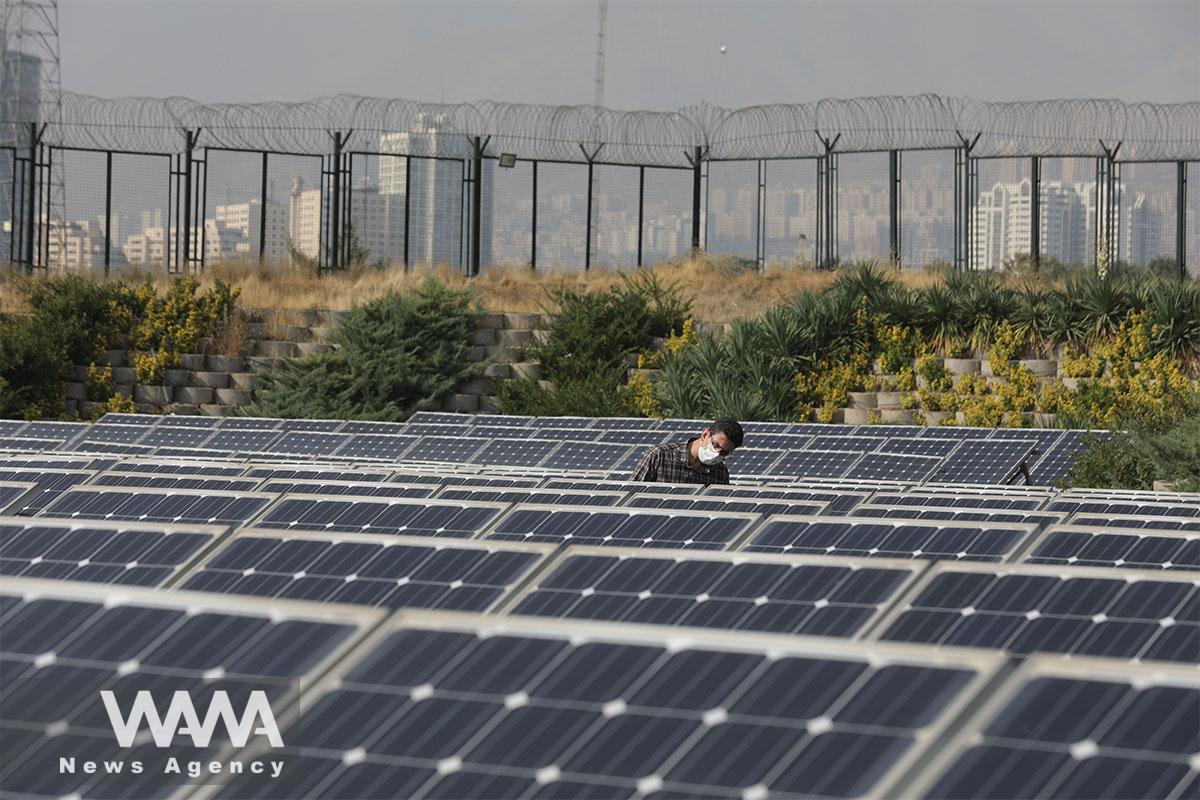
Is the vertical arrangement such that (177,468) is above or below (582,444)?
below

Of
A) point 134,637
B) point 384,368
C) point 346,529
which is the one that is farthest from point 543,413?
point 134,637

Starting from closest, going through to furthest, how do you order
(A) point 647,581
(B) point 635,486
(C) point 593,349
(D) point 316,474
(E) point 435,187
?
(A) point 647,581
(B) point 635,486
(D) point 316,474
(C) point 593,349
(E) point 435,187

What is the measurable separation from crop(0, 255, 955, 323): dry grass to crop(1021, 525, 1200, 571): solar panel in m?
24.8

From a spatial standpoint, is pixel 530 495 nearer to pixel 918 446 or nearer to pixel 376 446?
pixel 918 446

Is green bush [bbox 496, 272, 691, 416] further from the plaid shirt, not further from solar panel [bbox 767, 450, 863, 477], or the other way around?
the plaid shirt

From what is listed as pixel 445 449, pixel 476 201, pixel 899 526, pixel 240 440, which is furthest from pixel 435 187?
pixel 899 526

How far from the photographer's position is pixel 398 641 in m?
4.66

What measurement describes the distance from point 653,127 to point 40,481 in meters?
27.4

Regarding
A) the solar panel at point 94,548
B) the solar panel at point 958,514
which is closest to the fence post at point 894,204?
the solar panel at point 958,514

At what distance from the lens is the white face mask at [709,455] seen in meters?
12.2

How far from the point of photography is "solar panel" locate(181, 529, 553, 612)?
22.3ft

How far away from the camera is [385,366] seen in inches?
1219

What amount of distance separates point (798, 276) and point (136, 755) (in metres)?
33.5

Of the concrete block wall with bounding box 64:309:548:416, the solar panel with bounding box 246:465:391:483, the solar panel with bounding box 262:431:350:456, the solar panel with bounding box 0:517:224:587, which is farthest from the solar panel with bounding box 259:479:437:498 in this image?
the concrete block wall with bounding box 64:309:548:416
